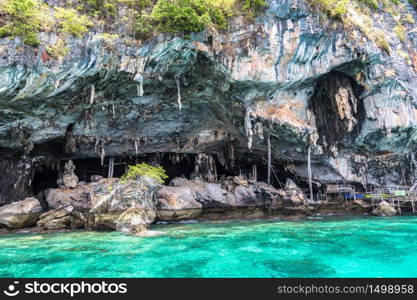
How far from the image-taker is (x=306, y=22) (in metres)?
13.7

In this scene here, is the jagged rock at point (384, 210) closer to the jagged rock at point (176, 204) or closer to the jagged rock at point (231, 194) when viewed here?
the jagged rock at point (231, 194)

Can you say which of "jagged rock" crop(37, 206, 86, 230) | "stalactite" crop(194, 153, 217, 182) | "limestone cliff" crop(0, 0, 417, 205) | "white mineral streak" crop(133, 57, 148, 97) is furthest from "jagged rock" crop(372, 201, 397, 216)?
"jagged rock" crop(37, 206, 86, 230)

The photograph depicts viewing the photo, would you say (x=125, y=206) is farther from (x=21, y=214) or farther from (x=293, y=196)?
(x=293, y=196)

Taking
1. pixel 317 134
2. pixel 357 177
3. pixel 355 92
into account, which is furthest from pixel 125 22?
pixel 357 177

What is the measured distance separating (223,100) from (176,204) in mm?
5630

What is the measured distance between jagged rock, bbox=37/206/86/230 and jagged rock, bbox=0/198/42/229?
83 cm

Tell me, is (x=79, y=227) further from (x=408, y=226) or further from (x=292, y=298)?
(x=408, y=226)

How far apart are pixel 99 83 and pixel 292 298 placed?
11382mm

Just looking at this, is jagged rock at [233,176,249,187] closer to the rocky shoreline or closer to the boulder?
the rocky shoreline

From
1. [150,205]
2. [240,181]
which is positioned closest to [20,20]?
[150,205]

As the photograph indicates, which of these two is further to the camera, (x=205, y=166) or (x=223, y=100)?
(x=205, y=166)

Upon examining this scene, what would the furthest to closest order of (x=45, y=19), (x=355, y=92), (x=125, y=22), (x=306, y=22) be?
(x=355, y=92) < (x=306, y=22) < (x=125, y=22) < (x=45, y=19)

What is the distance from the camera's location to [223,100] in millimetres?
15531

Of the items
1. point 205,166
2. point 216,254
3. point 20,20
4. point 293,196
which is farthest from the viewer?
point 205,166
